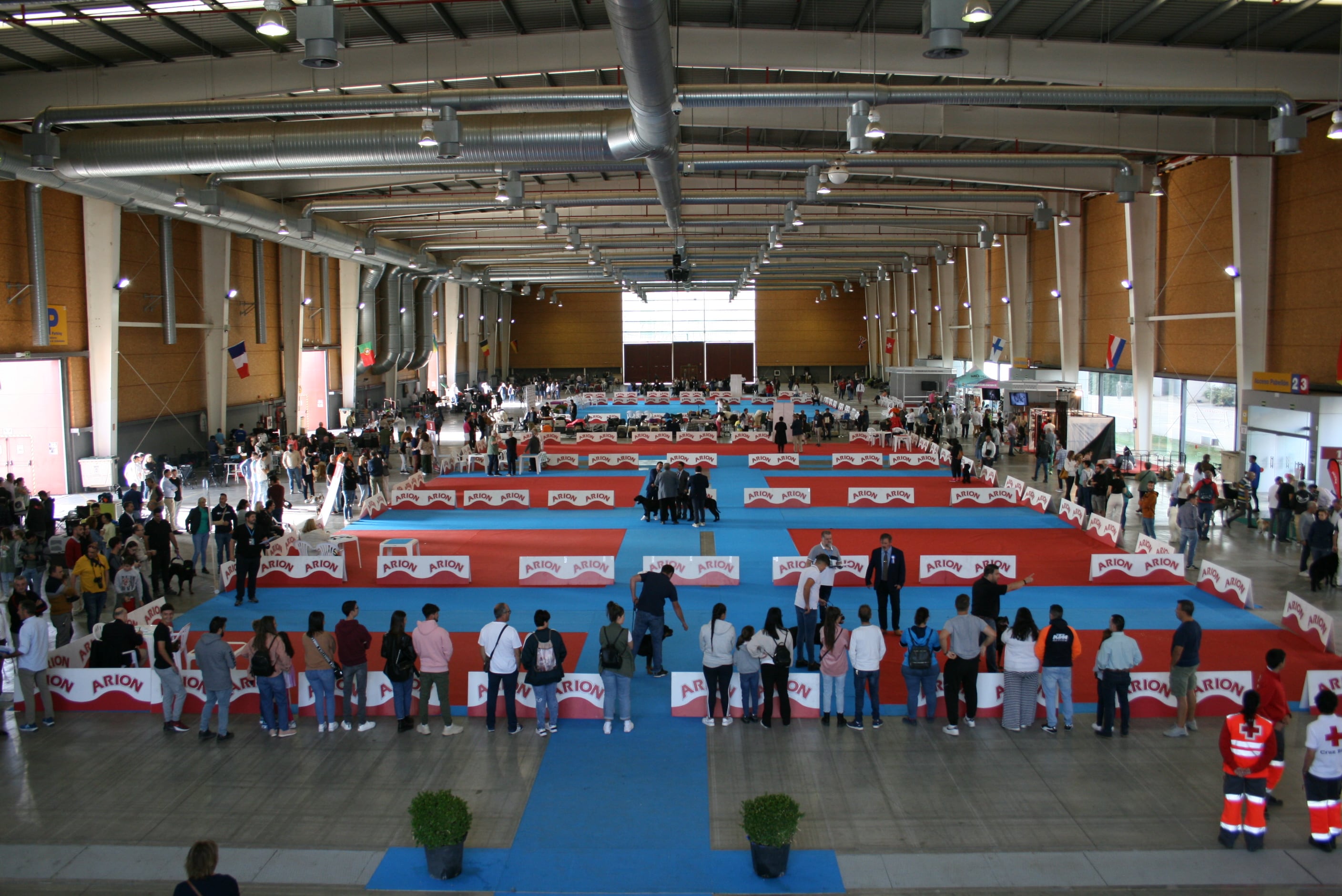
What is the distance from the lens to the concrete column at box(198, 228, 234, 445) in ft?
97.9

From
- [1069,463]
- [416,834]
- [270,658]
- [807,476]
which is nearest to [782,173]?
[807,476]

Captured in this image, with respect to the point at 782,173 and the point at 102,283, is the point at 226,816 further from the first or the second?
the point at 782,173

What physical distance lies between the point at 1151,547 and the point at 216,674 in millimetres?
14533

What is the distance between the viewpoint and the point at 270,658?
961cm

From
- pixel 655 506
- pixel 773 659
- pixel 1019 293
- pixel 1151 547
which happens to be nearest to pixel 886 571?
pixel 773 659

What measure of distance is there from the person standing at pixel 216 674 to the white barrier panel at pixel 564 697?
2.36m

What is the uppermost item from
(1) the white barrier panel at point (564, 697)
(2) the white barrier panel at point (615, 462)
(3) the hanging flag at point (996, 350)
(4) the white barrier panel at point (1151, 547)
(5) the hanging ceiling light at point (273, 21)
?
(5) the hanging ceiling light at point (273, 21)

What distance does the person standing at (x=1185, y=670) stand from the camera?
31.4ft

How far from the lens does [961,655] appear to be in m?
9.70

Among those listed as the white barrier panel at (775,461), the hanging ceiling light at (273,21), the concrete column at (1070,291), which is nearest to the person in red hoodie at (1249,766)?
the hanging ceiling light at (273,21)

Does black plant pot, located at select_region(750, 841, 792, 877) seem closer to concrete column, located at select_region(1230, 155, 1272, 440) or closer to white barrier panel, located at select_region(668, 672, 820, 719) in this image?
white barrier panel, located at select_region(668, 672, 820, 719)

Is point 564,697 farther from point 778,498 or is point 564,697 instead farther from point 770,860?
point 778,498

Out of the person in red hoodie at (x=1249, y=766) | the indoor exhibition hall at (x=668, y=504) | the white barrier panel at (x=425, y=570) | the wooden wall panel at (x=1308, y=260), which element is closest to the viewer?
the person in red hoodie at (x=1249, y=766)

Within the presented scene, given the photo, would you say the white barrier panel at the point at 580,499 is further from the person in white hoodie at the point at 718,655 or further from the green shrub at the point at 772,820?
the green shrub at the point at 772,820
